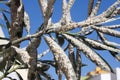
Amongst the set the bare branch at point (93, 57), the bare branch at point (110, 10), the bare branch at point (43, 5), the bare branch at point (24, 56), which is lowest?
the bare branch at point (93, 57)

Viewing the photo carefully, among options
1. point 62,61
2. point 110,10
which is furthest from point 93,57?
point 110,10

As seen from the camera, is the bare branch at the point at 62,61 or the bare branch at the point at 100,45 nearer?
the bare branch at the point at 62,61

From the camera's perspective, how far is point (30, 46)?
1555 millimetres

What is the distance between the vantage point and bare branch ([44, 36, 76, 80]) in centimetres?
132

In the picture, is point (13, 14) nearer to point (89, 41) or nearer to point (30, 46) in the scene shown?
point (30, 46)

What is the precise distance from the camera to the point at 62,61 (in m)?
1.36

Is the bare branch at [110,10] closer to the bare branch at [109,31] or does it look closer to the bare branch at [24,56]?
Result: the bare branch at [109,31]

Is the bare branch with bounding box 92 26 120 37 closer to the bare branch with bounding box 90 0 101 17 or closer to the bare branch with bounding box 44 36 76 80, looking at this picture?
the bare branch with bounding box 90 0 101 17

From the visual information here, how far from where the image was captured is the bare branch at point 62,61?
1317 mm

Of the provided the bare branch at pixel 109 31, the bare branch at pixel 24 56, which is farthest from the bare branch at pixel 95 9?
the bare branch at pixel 24 56

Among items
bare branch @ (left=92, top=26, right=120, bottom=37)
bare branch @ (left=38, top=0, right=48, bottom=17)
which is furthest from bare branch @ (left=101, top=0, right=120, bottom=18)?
bare branch @ (left=38, top=0, right=48, bottom=17)

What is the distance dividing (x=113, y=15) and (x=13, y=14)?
1.31 ft

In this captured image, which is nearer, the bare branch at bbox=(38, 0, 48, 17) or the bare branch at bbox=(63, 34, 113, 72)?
the bare branch at bbox=(63, 34, 113, 72)

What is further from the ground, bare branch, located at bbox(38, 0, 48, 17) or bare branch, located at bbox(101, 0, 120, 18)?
bare branch, located at bbox(38, 0, 48, 17)
